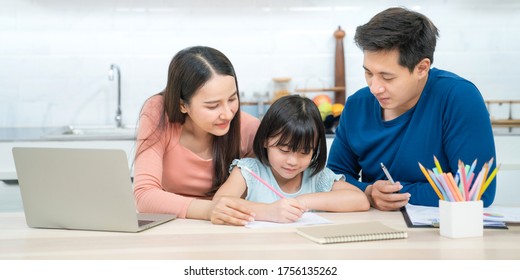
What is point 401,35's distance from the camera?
1.76 metres

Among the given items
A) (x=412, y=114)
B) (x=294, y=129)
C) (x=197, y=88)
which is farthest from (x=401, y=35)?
(x=197, y=88)

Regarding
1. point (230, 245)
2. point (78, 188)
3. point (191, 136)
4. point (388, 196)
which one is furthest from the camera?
point (191, 136)

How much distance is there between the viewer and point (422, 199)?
1.79 m

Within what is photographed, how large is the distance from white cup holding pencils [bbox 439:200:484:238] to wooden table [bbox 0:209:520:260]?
0.02 meters

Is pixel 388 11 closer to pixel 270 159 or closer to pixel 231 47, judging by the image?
pixel 270 159

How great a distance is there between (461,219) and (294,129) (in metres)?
0.63

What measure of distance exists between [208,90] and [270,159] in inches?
10.6

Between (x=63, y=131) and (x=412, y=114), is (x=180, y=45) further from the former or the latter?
(x=412, y=114)

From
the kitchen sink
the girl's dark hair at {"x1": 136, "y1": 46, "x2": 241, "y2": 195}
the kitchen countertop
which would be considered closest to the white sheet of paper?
the girl's dark hair at {"x1": 136, "y1": 46, "x2": 241, "y2": 195}

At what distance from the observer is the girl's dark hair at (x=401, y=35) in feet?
5.77

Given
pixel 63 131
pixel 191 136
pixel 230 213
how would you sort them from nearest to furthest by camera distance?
1. pixel 230 213
2. pixel 191 136
3. pixel 63 131

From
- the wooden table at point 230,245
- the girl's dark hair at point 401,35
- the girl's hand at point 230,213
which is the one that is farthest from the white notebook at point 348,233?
the girl's dark hair at point 401,35

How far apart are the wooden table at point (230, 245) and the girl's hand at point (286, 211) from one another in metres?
0.06

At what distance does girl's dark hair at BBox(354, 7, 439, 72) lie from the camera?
176 cm
